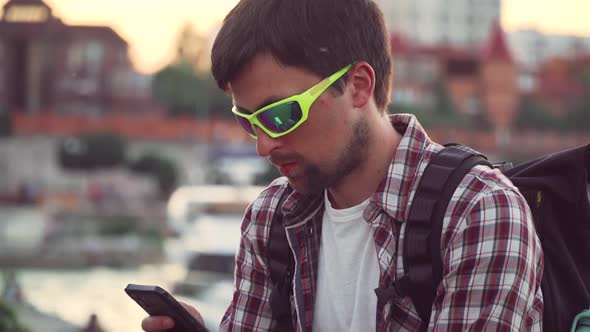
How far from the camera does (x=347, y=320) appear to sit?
5.00 feet

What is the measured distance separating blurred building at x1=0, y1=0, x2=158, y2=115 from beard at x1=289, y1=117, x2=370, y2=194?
3791 centimetres

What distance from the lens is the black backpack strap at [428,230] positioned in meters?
1.39

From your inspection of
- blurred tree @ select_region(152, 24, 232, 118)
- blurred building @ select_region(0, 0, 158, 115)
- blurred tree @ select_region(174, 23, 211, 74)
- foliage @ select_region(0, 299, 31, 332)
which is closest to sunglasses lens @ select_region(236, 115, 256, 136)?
foliage @ select_region(0, 299, 31, 332)

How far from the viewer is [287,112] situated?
1.52m

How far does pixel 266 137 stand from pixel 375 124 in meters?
0.18

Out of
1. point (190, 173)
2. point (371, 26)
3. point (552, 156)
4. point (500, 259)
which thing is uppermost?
point (371, 26)

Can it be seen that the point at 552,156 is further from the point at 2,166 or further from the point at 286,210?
the point at 2,166

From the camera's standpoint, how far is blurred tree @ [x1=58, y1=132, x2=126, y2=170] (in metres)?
35.9

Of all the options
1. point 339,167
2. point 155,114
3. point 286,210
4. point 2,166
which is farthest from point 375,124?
point 155,114

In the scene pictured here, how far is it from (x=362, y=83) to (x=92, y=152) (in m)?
35.8

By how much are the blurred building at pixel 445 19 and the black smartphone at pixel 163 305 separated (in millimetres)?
63607

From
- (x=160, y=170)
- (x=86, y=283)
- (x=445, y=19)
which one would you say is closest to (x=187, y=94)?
(x=160, y=170)

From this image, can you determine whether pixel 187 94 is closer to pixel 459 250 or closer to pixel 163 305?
pixel 163 305

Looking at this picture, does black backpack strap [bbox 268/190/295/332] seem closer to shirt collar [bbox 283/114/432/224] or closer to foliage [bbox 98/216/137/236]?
shirt collar [bbox 283/114/432/224]
